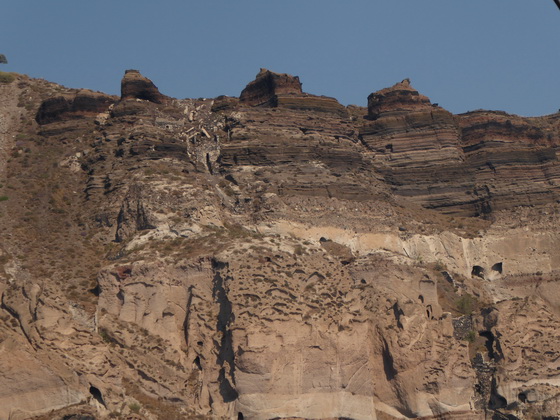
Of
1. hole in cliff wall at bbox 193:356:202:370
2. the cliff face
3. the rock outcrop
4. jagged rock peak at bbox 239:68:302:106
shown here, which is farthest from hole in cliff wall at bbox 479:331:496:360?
jagged rock peak at bbox 239:68:302:106

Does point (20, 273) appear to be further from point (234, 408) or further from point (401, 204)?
point (401, 204)

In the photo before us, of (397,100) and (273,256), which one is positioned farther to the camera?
(397,100)

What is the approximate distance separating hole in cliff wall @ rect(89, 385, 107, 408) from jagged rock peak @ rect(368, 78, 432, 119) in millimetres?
36545

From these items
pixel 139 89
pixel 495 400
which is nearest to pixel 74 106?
pixel 139 89

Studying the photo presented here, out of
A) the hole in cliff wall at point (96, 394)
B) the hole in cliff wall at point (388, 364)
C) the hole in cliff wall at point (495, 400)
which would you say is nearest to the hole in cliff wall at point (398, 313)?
the hole in cliff wall at point (388, 364)

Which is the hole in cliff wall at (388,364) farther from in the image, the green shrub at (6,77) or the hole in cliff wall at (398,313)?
the green shrub at (6,77)

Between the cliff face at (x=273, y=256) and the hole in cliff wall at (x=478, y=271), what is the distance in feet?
0.47

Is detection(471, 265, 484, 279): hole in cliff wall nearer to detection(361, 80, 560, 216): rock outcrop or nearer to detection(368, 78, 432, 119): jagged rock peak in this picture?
detection(361, 80, 560, 216): rock outcrop

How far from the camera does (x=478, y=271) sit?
7906 cm

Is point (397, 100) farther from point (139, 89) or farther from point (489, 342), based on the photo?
point (489, 342)

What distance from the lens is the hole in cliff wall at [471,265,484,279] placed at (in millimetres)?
78794

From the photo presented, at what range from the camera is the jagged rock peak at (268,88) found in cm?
8688

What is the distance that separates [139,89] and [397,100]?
17.7 meters

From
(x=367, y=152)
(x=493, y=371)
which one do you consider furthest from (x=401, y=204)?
(x=493, y=371)
